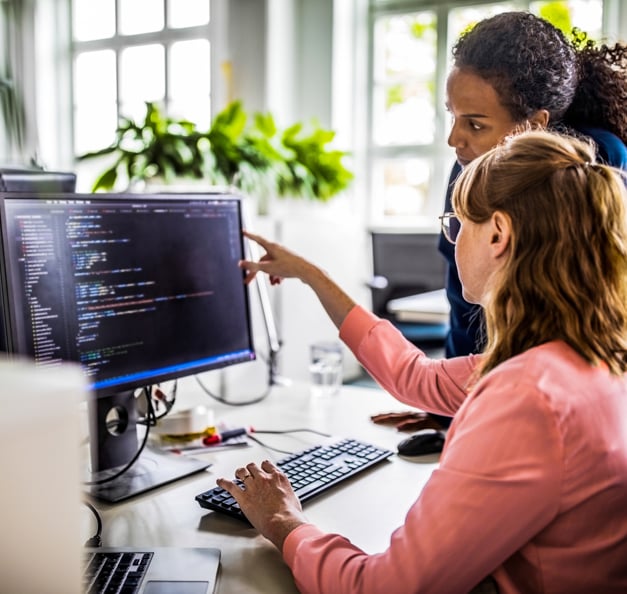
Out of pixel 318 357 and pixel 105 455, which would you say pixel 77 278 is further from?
pixel 318 357

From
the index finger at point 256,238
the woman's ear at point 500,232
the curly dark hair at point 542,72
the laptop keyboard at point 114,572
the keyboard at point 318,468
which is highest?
the curly dark hair at point 542,72

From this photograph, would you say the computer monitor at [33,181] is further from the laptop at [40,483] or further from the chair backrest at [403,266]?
the chair backrest at [403,266]

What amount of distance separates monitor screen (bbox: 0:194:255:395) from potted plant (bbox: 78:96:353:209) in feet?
5.78

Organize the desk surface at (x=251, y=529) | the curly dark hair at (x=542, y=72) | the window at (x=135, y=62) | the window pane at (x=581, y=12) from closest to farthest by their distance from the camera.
Answer: the desk surface at (x=251, y=529) → the curly dark hair at (x=542, y=72) → the window pane at (x=581, y=12) → the window at (x=135, y=62)

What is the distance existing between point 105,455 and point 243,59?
13.4 feet

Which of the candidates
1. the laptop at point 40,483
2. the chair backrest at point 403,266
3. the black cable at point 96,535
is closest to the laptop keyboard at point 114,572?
the black cable at point 96,535

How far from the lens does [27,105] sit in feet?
20.1

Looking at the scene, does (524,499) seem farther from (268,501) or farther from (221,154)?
(221,154)

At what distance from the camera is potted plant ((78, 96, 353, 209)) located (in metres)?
3.46

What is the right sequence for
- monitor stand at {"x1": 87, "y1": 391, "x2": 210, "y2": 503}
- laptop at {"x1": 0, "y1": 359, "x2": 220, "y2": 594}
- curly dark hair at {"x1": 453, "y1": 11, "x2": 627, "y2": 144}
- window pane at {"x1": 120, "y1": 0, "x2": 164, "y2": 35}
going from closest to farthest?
laptop at {"x1": 0, "y1": 359, "x2": 220, "y2": 594}, monitor stand at {"x1": 87, "y1": 391, "x2": 210, "y2": 503}, curly dark hair at {"x1": 453, "y1": 11, "x2": 627, "y2": 144}, window pane at {"x1": 120, "y1": 0, "x2": 164, "y2": 35}

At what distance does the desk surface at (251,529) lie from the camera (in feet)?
2.97

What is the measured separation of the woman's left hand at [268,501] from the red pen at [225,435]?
0.31m

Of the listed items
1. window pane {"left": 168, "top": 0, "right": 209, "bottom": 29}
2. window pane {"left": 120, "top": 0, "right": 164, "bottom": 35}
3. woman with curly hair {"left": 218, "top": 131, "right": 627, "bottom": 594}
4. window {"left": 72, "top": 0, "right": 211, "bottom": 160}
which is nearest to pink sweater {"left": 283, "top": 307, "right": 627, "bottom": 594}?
woman with curly hair {"left": 218, "top": 131, "right": 627, "bottom": 594}

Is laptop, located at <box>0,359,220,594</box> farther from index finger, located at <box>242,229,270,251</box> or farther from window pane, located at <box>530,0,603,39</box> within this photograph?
window pane, located at <box>530,0,603,39</box>
